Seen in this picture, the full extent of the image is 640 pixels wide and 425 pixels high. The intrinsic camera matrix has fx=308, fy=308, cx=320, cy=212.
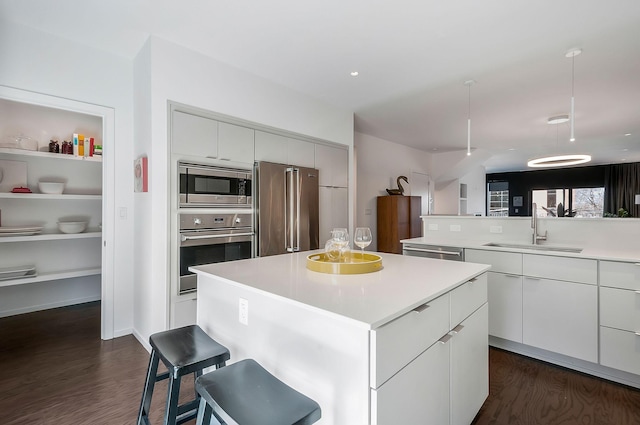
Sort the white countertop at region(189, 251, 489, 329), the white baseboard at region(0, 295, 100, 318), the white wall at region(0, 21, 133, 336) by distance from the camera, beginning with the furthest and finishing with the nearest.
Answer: the white baseboard at region(0, 295, 100, 318) < the white wall at region(0, 21, 133, 336) < the white countertop at region(189, 251, 489, 329)

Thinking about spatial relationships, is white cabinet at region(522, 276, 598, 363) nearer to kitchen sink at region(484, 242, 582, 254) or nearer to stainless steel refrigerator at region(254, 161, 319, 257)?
kitchen sink at region(484, 242, 582, 254)

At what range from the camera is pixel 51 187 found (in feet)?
10.8

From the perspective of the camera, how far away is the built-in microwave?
9.03ft

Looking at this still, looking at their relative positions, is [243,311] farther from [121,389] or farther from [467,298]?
[121,389]

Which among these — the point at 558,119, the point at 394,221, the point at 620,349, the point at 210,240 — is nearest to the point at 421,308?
the point at 620,349

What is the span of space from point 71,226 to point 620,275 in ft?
16.5

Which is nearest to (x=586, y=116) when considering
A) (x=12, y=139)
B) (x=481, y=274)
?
(x=481, y=274)

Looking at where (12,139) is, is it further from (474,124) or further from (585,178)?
(585,178)

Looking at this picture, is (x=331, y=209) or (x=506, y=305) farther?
(x=331, y=209)

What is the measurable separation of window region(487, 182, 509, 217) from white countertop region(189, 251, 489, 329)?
34.4ft

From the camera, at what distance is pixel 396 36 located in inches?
100

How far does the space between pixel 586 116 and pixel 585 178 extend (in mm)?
6133

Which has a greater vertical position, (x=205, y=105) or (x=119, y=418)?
(x=205, y=105)

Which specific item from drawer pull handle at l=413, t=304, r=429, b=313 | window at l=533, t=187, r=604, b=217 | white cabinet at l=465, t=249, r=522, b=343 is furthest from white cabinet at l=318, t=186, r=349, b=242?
window at l=533, t=187, r=604, b=217
